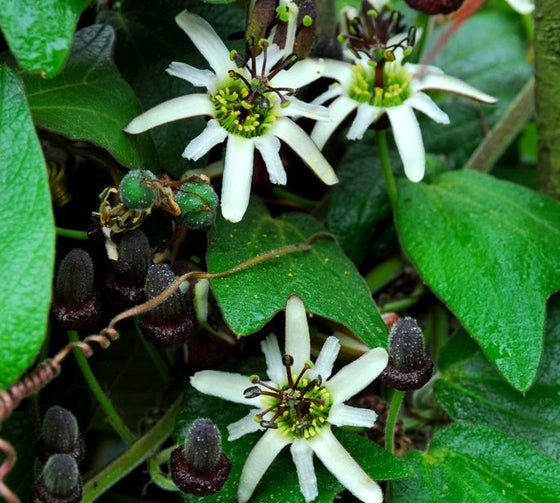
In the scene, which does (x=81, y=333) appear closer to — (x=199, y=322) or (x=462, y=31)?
(x=199, y=322)

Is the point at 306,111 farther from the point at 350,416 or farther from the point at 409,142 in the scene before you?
the point at 350,416

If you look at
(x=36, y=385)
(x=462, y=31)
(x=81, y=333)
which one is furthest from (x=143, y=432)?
(x=462, y=31)

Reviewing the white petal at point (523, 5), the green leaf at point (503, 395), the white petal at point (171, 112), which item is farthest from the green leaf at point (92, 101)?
the white petal at point (523, 5)

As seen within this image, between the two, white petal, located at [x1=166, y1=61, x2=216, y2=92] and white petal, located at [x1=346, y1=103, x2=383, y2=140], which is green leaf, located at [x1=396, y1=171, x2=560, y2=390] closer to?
white petal, located at [x1=346, y1=103, x2=383, y2=140]

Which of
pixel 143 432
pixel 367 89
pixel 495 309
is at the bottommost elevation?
pixel 143 432

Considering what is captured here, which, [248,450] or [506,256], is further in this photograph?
[506,256]

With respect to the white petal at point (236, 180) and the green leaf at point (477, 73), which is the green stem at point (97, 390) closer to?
the white petal at point (236, 180)

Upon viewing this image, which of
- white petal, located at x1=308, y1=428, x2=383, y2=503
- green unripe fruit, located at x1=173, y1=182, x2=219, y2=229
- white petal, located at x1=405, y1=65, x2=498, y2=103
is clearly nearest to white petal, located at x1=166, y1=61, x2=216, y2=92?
green unripe fruit, located at x1=173, y1=182, x2=219, y2=229
